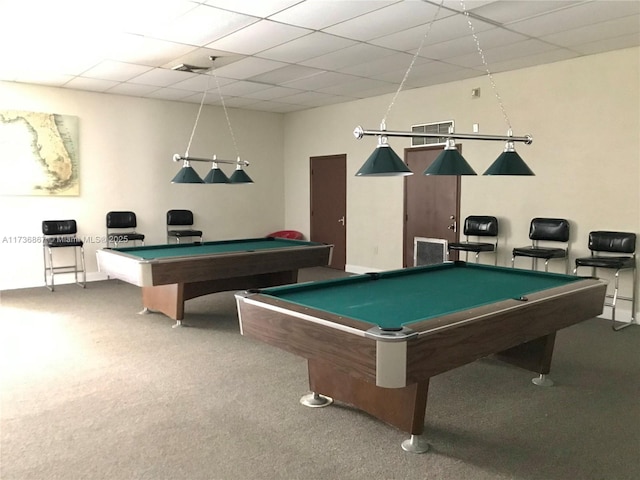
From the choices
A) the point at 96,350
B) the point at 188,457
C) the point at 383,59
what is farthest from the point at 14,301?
the point at 383,59

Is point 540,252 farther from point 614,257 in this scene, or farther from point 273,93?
point 273,93

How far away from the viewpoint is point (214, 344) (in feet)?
14.7

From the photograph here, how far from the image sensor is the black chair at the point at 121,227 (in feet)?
24.0

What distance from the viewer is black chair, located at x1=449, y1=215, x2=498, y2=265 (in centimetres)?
592

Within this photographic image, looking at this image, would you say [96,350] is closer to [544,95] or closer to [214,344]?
[214,344]

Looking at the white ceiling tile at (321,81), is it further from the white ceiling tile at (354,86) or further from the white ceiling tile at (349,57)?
the white ceiling tile at (349,57)

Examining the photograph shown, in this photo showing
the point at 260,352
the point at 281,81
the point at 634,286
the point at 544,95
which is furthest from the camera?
the point at 281,81

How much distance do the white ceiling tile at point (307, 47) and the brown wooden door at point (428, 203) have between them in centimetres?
233

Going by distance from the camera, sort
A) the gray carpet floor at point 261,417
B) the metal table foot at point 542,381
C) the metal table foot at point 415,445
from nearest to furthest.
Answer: the gray carpet floor at point 261,417 < the metal table foot at point 415,445 < the metal table foot at point 542,381

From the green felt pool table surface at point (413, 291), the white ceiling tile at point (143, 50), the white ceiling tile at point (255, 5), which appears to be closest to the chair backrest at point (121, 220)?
the white ceiling tile at point (143, 50)

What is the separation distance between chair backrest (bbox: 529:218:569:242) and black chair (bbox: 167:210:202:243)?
4676 millimetres

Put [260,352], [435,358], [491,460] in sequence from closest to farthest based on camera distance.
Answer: [435,358] → [491,460] → [260,352]

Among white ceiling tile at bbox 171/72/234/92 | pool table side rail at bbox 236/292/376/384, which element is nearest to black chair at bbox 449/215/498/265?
white ceiling tile at bbox 171/72/234/92

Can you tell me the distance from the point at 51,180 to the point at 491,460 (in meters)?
6.58
